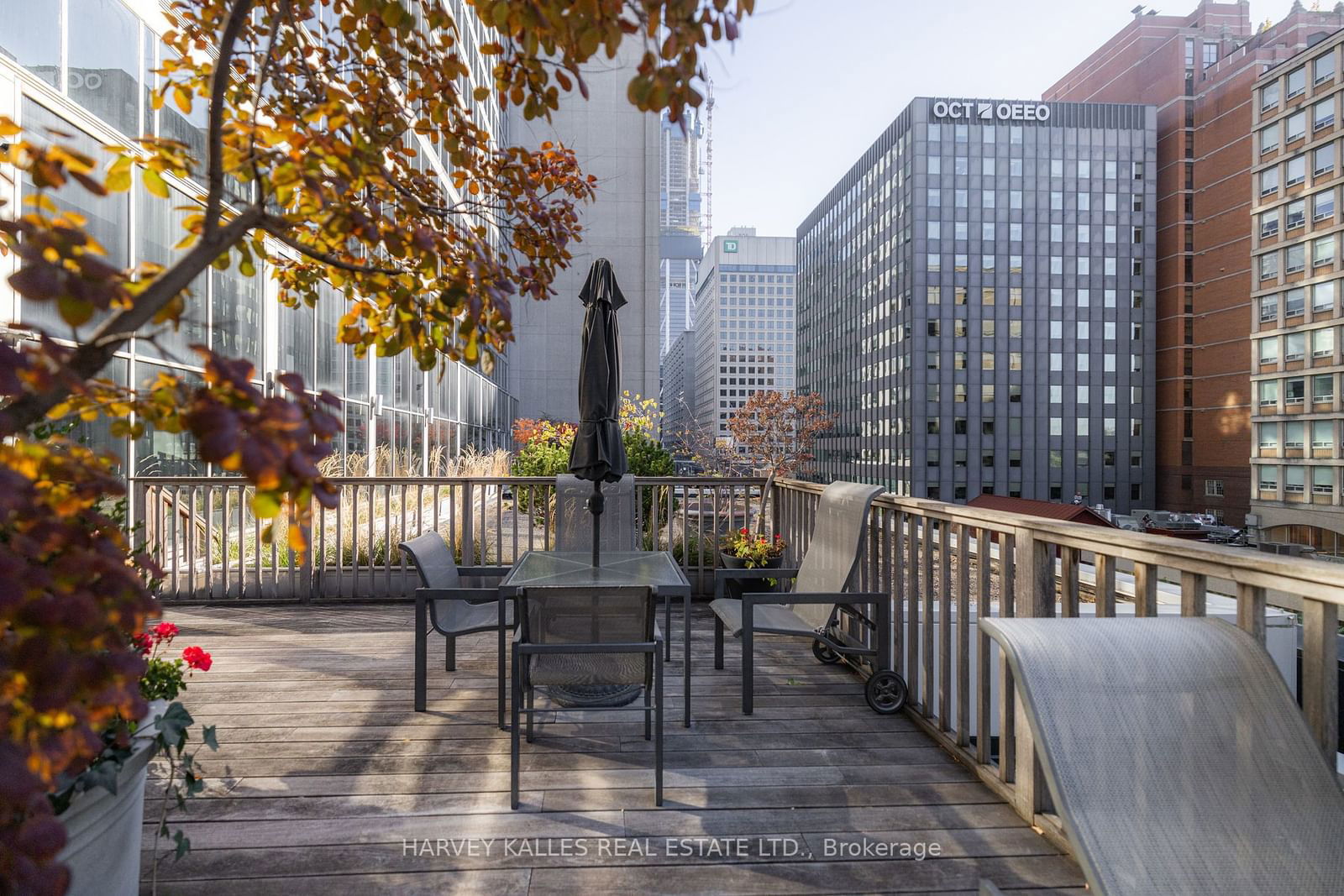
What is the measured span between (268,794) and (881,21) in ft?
19.9

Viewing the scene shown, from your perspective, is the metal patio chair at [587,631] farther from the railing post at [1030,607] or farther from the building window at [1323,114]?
the building window at [1323,114]

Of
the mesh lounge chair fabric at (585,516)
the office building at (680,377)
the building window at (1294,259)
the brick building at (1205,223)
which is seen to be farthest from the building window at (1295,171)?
the office building at (680,377)

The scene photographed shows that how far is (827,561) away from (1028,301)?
51836 mm

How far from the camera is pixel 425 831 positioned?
6.59 ft

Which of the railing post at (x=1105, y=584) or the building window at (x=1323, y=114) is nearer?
the railing post at (x=1105, y=584)

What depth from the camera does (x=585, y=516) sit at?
13.1 feet

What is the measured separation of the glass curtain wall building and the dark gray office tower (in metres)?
45.3

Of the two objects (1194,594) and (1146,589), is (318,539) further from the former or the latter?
(1194,594)

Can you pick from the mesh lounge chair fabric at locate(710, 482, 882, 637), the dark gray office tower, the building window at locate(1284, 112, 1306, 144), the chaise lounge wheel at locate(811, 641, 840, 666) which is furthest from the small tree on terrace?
the building window at locate(1284, 112, 1306, 144)

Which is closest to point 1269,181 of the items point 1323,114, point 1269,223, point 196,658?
point 1269,223

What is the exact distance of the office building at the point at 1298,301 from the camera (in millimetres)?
30609

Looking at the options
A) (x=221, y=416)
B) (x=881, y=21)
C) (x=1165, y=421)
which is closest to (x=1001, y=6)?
(x=881, y=21)

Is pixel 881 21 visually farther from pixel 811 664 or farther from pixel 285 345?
pixel 285 345

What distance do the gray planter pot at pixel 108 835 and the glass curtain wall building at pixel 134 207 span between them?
1.10 meters
